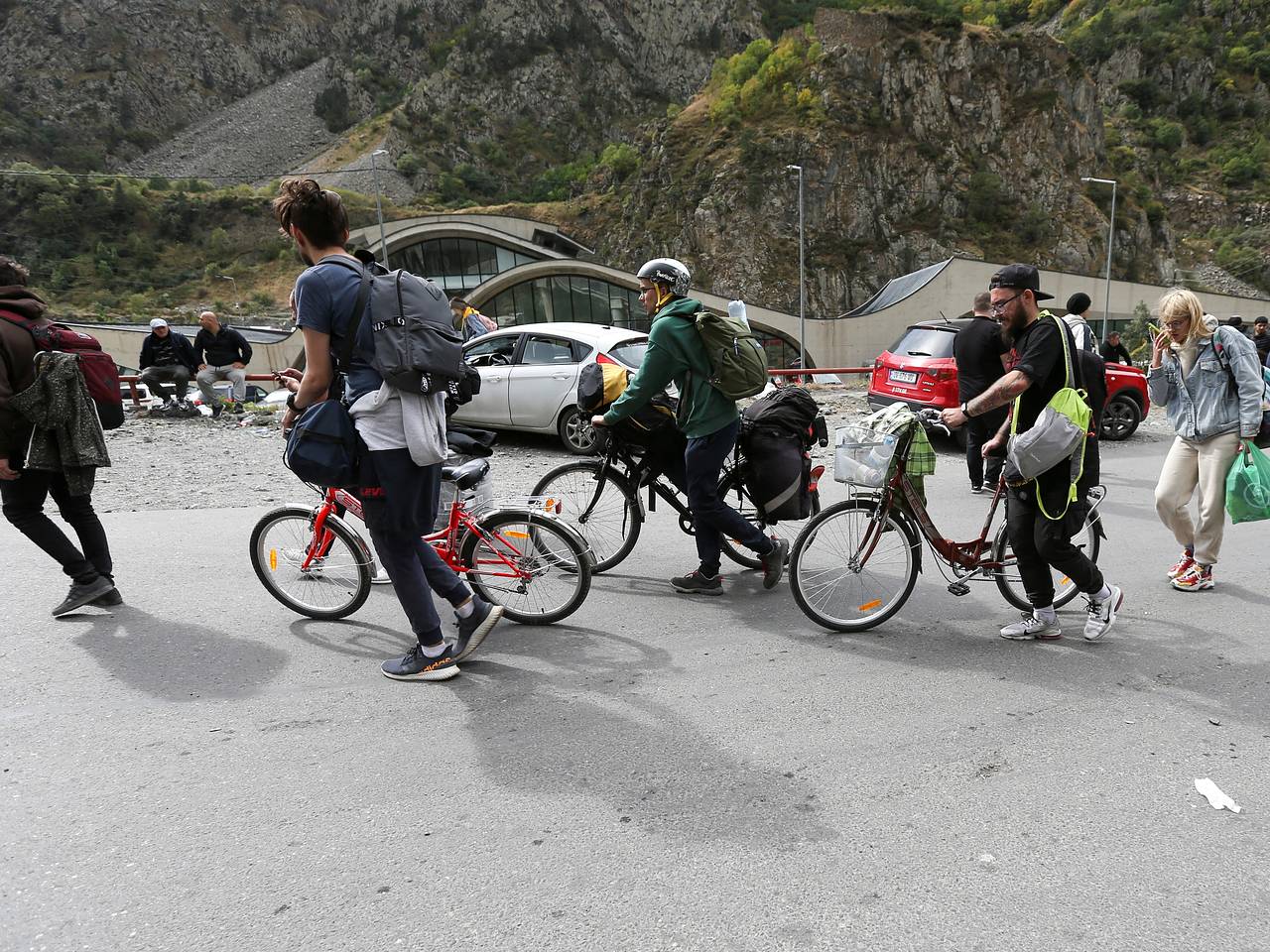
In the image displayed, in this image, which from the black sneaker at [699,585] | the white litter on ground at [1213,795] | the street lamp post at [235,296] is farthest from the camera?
the street lamp post at [235,296]

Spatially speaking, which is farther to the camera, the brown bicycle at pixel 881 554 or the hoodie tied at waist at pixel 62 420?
the hoodie tied at waist at pixel 62 420

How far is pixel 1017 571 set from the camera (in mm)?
4320

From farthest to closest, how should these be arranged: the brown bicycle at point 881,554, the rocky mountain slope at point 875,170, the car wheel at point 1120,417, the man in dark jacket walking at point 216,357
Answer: the rocky mountain slope at point 875,170 → the man in dark jacket walking at point 216,357 → the car wheel at point 1120,417 → the brown bicycle at point 881,554

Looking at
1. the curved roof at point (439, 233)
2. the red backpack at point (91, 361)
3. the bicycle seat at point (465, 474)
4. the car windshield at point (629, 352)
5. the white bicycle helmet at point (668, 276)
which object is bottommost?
the bicycle seat at point (465, 474)

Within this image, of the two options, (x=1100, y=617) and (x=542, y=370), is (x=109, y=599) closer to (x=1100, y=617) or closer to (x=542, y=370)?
(x=1100, y=617)

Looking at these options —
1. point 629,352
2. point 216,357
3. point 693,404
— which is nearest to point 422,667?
point 693,404

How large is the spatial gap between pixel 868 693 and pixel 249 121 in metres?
140

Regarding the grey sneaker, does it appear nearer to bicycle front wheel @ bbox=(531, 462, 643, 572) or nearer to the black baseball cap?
bicycle front wheel @ bbox=(531, 462, 643, 572)

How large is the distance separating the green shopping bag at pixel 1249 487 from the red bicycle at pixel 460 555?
3726mm

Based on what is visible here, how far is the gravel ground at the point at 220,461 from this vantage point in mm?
7820

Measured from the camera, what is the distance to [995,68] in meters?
68.2

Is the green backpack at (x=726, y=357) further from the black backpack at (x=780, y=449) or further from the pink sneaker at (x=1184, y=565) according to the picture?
the pink sneaker at (x=1184, y=565)

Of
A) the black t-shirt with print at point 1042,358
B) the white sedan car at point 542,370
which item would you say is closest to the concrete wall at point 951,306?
the white sedan car at point 542,370

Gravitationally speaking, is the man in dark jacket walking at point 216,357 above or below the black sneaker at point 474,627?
above
